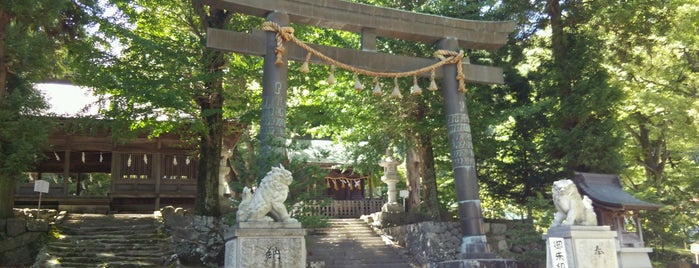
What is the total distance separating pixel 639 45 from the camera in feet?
55.0

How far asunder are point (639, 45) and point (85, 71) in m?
16.5

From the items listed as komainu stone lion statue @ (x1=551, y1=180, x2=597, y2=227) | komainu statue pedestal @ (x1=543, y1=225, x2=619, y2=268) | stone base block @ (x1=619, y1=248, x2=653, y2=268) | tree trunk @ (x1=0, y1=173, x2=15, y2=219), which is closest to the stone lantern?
stone base block @ (x1=619, y1=248, x2=653, y2=268)

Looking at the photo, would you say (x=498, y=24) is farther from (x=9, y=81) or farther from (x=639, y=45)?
(x=9, y=81)

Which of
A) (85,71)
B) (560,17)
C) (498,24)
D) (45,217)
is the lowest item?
(45,217)

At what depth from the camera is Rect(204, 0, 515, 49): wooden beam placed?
10.8m

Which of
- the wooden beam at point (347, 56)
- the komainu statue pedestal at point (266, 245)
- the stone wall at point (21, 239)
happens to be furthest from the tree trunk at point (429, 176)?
the stone wall at point (21, 239)

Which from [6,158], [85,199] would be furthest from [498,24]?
[85,199]

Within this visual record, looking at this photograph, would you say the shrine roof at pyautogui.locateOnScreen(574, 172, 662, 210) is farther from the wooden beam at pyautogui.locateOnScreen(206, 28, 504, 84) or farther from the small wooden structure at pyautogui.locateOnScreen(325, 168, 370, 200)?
the small wooden structure at pyautogui.locateOnScreen(325, 168, 370, 200)

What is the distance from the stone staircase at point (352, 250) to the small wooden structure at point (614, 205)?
17.2ft

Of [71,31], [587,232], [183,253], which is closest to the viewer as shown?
[587,232]

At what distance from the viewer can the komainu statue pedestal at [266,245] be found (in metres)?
7.45

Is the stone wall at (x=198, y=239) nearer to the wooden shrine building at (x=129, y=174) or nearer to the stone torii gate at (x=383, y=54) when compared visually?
the stone torii gate at (x=383, y=54)

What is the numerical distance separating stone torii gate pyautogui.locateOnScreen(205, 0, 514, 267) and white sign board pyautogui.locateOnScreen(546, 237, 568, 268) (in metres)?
1.67

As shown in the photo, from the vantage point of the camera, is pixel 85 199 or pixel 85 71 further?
pixel 85 199
